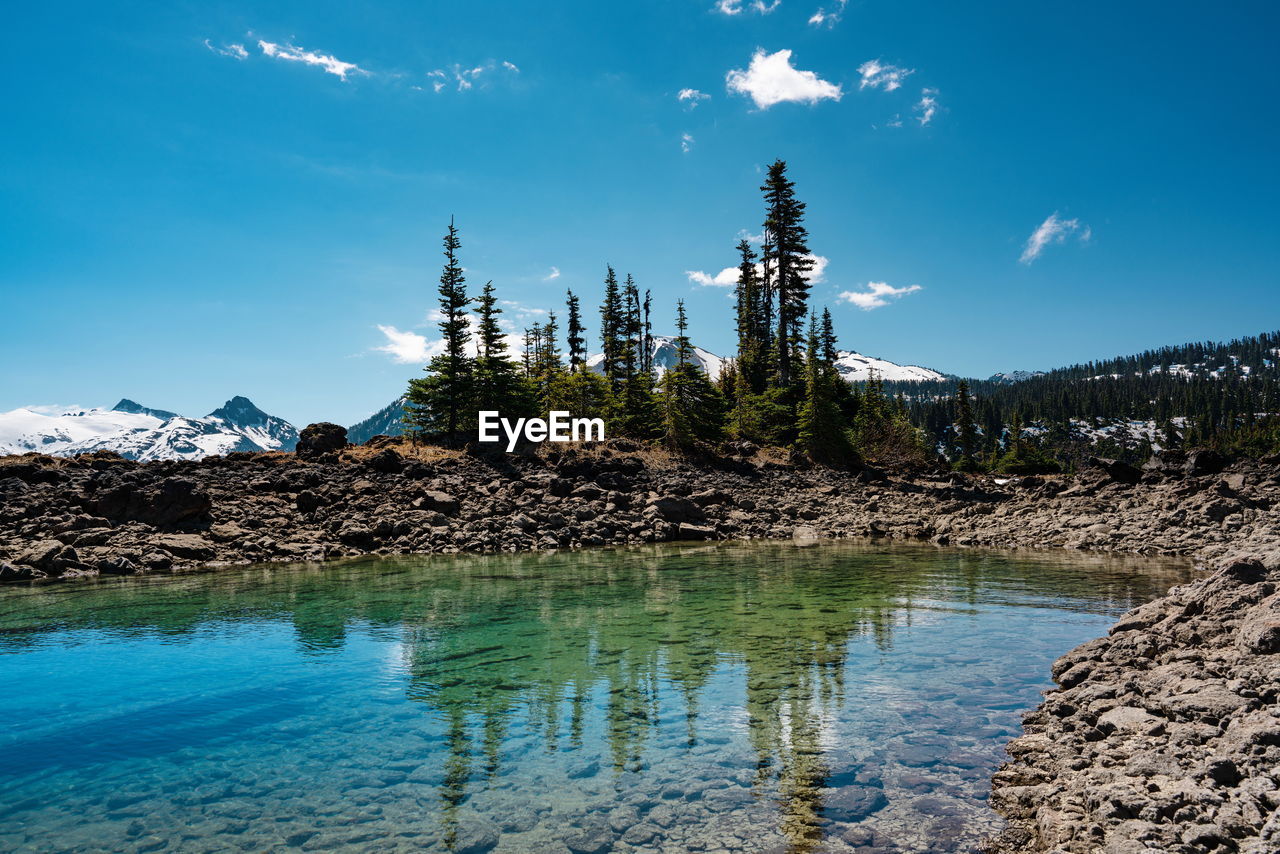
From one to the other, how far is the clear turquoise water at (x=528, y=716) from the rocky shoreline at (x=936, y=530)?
1123mm

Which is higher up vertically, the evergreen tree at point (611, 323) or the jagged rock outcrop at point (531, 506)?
the evergreen tree at point (611, 323)

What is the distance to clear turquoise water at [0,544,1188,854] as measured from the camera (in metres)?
6.43

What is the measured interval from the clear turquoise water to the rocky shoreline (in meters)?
1.12

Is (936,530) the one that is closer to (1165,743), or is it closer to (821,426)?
(821,426)

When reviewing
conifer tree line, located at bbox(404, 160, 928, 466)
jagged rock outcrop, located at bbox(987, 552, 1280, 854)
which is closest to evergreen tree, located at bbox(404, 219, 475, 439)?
conifer tree line, located at bbox(404, 160, 928, 466)

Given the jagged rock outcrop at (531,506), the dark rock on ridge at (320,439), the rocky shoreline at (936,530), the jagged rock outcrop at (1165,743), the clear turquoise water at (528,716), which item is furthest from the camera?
the dark rock on ridge at (320,439)

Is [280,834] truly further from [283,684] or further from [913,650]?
[913,650]

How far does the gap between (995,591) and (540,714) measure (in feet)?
50.0

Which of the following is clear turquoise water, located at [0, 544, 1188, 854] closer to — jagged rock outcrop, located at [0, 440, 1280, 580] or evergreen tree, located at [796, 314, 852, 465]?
jagged rock outcrop, located at [0, 440, 1280, 580]

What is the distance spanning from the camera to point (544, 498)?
126ft

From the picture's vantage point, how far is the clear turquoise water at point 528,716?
643 cm

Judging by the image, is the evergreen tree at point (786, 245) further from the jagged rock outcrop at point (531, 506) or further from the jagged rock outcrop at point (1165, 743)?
the jagged rock outcrop at point (1165, 743)

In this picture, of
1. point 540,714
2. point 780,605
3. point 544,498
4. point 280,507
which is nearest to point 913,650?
point 780,605

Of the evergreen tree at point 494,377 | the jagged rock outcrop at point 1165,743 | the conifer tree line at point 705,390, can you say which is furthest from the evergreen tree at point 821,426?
the jagged rock outcrop at point 1165,743
